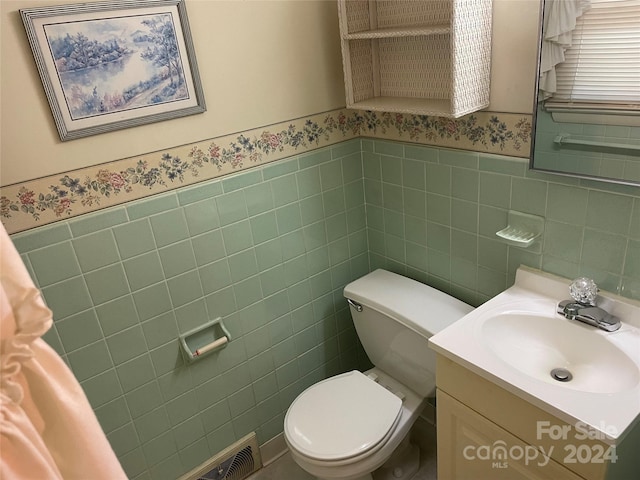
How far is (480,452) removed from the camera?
1.28 m

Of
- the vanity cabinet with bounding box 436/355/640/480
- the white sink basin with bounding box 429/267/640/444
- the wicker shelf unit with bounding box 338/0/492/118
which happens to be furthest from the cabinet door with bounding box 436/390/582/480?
the wicker shelf unit with bounding box 338/0/492/118

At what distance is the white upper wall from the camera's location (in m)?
1.14

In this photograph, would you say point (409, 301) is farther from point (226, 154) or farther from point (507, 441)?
point (226, 154)

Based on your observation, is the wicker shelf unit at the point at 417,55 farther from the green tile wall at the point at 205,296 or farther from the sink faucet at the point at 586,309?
the sink faucet at the point at 586,309

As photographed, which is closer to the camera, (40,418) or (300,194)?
(40,418)

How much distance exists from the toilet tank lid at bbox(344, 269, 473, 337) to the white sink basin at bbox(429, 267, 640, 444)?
7.8 inches

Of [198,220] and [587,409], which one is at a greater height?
[198,220]

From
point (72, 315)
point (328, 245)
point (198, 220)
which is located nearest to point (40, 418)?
point (72, 315)

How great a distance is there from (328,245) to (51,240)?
954 millimetres

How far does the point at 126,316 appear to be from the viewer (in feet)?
4.67

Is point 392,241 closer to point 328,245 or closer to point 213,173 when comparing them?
point 328,245

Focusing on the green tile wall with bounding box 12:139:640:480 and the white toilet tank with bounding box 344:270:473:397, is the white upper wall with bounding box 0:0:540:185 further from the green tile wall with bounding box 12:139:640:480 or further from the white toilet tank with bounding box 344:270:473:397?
the white toilet tank with bounding box 344:270:473:397

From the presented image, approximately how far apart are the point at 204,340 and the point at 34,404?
0.90 meters

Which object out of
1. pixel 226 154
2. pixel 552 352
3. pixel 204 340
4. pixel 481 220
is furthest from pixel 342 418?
pixel 226 154
